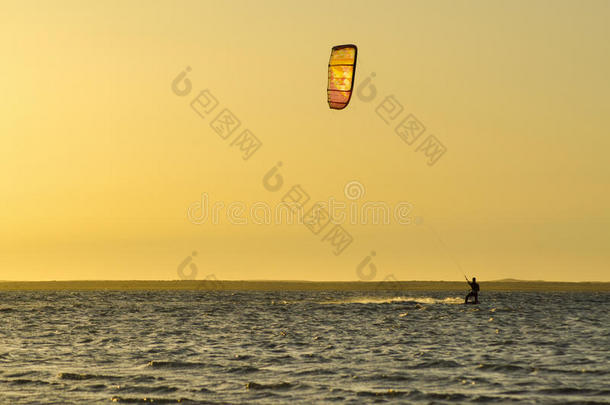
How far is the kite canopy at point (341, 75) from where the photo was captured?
44250mm

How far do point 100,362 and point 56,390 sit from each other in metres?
5.86

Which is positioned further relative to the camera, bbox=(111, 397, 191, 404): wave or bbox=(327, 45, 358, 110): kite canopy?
bbox=(327, 45, 358, 110): kite canopy

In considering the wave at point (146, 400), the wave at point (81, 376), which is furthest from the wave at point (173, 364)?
the wave at point (146, 400)

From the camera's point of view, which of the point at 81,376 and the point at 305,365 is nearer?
the point at 81,376

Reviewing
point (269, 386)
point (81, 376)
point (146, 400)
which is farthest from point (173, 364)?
point (146, 400)

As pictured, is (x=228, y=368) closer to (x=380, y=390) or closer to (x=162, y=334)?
(x=380, y=390)

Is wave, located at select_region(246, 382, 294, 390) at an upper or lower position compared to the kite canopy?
lower

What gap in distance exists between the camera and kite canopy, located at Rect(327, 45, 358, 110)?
44250 mm

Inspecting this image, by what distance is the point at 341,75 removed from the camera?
147 feet

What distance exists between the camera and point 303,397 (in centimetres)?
2228

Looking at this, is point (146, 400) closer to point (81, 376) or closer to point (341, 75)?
point (81, 376)

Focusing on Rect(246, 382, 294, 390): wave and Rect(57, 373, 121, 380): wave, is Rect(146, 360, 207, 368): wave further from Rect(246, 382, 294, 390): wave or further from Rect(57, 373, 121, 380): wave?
Rect(246, 382, 294, 390): wave

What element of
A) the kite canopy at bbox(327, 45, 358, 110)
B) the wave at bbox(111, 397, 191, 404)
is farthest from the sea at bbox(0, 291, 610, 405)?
the kite canopy at bbox(327, 45, 358, 110)

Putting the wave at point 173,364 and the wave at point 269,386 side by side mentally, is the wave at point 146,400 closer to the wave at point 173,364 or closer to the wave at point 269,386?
the wave at point 269,386
